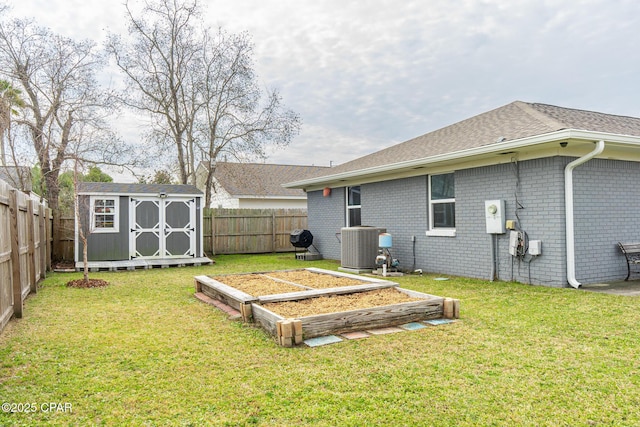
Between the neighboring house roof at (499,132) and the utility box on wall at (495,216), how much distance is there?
983 mm

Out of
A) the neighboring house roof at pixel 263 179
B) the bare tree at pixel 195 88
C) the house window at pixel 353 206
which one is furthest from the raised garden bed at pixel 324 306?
the neighboring house roof at pixel 263 179

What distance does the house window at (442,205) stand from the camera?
9211 mm

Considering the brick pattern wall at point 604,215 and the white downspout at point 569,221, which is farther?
the brick pattern wall at point 604,215

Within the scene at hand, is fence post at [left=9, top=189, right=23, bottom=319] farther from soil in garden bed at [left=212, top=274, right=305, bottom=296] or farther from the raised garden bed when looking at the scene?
soil in garden bed at [left=212, top=274, right=305, bottom=296]

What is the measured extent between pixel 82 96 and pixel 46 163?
2.67 m

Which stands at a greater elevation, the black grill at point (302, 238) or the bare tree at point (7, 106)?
the bare tree at point (7, 106)

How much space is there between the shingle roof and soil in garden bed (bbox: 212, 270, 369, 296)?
12.0 feet

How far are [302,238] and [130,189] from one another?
5259 mm

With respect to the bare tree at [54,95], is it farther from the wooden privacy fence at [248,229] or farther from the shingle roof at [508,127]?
the shingle roof at [508,127]

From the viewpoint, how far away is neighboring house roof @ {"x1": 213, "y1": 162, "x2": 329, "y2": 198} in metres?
21.1

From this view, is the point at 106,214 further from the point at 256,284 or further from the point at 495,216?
the point at 495,216

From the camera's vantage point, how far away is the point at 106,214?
11.9 metres

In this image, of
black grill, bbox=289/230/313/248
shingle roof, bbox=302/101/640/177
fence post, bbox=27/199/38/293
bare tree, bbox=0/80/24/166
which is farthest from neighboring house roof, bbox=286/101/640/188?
bare tree, bbox=0/80/24/166

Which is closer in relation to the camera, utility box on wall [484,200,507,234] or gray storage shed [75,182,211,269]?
utility box on wall [484,200,507,234]
